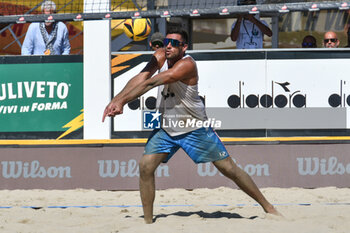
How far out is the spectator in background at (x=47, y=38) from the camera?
28.2 ft

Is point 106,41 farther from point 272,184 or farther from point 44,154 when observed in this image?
point 272,184

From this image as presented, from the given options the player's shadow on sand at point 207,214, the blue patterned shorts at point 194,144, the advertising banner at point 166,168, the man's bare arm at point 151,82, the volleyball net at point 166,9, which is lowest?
the player's shadow on sand at point 207,214

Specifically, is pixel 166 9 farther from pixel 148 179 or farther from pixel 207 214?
pixel 148 179

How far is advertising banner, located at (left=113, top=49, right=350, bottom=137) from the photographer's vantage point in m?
7.96

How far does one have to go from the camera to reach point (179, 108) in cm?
570

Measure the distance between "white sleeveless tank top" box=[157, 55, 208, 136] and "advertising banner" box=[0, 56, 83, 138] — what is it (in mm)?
2722

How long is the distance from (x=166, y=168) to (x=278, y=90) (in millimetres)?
1767

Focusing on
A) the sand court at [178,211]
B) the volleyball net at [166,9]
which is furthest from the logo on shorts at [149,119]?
the volleyball net at [166,9]

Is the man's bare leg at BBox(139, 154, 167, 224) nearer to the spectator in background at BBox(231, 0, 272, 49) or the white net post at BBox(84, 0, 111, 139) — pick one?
the white net post at BBox(84, 0, 111, 139)

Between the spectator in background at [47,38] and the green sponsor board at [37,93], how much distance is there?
465 mm

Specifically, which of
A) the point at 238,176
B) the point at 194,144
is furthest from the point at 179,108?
the point at 238,176

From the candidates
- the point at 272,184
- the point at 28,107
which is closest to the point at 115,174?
the point at 28,107

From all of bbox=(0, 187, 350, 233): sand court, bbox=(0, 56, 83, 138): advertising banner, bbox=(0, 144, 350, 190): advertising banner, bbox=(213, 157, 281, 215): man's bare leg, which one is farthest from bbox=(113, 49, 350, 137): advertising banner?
bbox=(213, 157, 281, 215): man's bare leg

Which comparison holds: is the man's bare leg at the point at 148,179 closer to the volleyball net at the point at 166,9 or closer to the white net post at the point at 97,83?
the white net post at the point at 97,83
